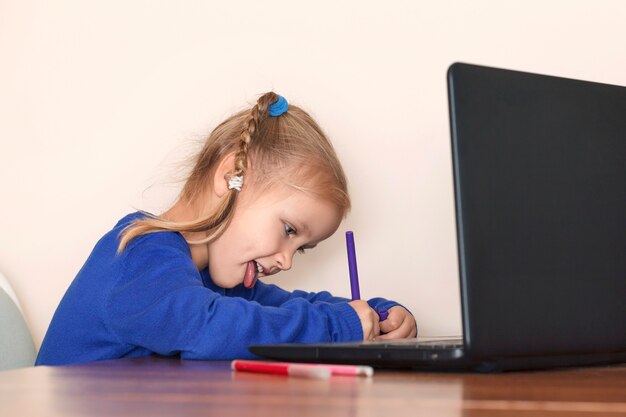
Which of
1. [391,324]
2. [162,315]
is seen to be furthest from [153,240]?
[391,324]

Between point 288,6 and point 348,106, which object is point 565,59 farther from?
point 288,6

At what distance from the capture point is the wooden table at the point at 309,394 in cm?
53

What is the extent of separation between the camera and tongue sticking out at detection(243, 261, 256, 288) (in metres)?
1.43

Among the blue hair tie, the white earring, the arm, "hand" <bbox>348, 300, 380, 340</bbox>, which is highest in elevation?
the blue hair tie

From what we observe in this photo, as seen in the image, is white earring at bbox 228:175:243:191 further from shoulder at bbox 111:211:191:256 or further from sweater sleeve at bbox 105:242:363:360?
sweater sleeve at bbox 105:242:363:360

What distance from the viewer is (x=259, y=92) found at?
5.86 ft

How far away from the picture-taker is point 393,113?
1.71 meters

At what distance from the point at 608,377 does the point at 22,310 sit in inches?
53.3

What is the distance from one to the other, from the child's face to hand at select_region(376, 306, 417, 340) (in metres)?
0.18

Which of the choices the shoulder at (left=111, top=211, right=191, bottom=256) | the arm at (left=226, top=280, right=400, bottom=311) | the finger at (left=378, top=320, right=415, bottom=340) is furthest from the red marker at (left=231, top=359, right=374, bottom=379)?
the arm at (left=226, top=280, right=400, bottom=311)

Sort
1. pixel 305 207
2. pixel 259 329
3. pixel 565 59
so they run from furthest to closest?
pixel 565 59
pixel 305 207
pixel 259 329

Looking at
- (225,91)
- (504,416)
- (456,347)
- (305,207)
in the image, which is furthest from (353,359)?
(225,91)

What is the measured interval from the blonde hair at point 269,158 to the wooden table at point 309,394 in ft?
2.03

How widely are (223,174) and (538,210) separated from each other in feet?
2.52
